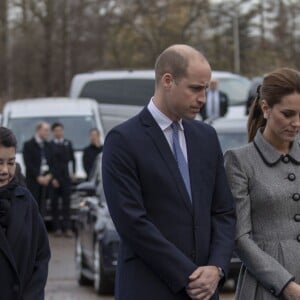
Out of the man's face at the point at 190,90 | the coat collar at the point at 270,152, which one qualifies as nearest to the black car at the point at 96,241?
the coat collar at the point at 270,152

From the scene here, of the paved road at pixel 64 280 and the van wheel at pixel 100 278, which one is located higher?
the van wheel at pixel 100 278

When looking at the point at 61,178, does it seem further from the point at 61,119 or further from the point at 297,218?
the point at 297,218

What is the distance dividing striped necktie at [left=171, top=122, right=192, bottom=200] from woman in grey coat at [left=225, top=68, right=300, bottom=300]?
0.23 meters

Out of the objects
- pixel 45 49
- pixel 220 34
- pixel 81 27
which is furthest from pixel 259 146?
pixel 220 34

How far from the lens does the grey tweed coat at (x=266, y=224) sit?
516 centimetres

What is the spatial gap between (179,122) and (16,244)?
926 mm

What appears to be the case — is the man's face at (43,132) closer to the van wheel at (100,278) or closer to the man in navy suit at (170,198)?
the van wheel at (100,278)

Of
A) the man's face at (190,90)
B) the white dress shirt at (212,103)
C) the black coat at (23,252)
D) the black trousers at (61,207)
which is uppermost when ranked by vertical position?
the man's face at (190,90)

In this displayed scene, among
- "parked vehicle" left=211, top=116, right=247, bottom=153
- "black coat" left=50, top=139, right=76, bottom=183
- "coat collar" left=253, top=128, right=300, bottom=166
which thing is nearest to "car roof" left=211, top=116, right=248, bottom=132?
"parked vehicle" left=211, top=116, right=247, bottom=153

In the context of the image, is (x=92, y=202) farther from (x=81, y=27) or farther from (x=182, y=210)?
(x=81, y=27)

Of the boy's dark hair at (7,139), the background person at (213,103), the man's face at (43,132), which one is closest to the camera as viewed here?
the boy's dark hair at (7,139)

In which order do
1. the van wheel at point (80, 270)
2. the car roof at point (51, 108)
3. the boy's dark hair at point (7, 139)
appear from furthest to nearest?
the car roof at point (51, 108) → the van wheel at point (80, 270) → the boy's dark hair at point (7, 139)

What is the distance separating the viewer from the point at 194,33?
6006 cm

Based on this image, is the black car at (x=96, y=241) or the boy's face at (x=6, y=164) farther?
the black car at (x=96, y=241)
